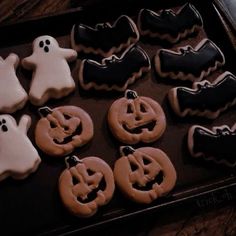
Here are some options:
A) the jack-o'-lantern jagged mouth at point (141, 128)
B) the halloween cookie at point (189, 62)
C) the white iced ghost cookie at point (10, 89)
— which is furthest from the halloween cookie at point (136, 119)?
the white iced ghost cookie at point (10, 89)

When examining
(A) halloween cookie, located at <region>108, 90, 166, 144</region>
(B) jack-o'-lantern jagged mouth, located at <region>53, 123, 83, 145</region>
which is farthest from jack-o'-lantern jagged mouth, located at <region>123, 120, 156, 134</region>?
(B) jack-o'-lantern jagged mouth, located at <region>53, 123, 83, 145</region>

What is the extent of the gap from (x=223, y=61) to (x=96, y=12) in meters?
0.36

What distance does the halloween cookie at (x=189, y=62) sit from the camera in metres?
1.11

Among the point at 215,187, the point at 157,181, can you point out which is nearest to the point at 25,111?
the point at 157,181

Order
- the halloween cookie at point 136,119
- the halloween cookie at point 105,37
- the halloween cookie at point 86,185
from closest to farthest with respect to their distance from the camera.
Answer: the halloween cookie at point 86,185, the halloween cookie at point 136,119, the halloween cookie at point 105,37

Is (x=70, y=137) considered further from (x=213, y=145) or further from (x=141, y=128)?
(x=213, y=145)

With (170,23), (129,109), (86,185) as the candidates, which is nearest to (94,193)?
(86,185)

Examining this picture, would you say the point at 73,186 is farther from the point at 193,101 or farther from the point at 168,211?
the point at 193,101

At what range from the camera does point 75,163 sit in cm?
96

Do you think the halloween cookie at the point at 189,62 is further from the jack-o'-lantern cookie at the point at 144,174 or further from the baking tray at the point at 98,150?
the jack-o'-lantern cookie at the point at 144,174

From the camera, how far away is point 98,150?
3.31 ft

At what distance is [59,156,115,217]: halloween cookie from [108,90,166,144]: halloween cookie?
0.09 m

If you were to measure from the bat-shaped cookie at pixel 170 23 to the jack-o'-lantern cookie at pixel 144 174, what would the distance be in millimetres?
341

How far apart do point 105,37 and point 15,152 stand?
0.38m
